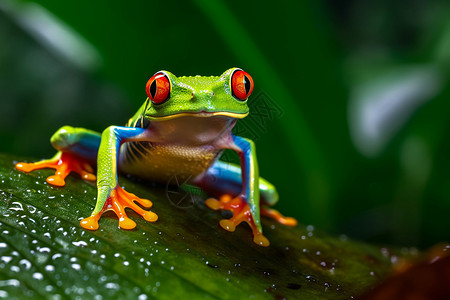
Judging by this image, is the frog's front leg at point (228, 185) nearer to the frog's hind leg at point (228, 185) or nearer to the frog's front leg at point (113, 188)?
the frog's hind leg at point (228, 185)

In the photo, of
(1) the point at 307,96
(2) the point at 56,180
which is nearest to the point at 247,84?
(2) the point at 56,180

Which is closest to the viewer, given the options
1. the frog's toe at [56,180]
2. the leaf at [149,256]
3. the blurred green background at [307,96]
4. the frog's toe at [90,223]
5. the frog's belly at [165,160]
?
the leaf at [149,256]

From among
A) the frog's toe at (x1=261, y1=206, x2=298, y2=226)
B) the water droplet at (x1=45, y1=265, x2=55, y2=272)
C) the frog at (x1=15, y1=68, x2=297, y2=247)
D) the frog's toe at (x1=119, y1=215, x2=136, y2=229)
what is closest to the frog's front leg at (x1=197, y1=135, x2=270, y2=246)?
the frog at (x1=15, y1=68, x2=297, y2=247)

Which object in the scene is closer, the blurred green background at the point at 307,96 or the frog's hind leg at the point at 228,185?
the frog's hind leg at the point at 228,185

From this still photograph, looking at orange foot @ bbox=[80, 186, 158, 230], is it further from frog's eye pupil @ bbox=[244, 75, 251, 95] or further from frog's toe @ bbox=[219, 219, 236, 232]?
frog's eye pupil @ bbox=[244, 75, 251, 95]

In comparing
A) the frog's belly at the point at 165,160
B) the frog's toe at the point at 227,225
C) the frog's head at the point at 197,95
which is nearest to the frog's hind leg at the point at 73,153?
the frog's belly at the point at 165,160

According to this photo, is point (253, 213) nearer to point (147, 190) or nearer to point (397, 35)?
point (147, 190)
